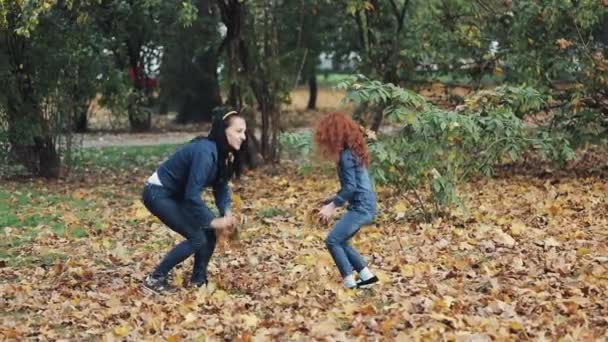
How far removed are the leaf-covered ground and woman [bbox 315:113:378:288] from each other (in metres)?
0.24

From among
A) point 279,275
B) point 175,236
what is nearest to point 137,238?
point 175,236

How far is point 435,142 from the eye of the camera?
1067 cm

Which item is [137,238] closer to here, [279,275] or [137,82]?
[279,275]

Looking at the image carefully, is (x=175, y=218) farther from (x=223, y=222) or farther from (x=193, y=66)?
(x=193, y=66)

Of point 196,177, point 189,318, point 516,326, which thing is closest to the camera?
point 516,326

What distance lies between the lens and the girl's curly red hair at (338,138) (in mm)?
7598

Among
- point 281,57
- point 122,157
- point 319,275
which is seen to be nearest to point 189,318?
point 319,275

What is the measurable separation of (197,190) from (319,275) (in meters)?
1.31

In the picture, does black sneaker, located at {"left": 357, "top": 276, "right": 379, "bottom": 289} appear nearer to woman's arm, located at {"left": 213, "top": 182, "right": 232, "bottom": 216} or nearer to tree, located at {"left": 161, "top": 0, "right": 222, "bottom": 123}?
woman's arm, located at {"left": 213, "top": 182, "right": 232, "bottom": 216}

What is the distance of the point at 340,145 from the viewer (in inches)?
298

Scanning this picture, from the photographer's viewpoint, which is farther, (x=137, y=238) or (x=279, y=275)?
(x=137, y=238)

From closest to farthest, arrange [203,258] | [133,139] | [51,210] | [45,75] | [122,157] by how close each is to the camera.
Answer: [203,258] < [51,210] < [45,75] < [122,157] < [133,139]

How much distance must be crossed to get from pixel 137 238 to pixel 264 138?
6851mm

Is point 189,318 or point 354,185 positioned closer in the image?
point 189,318
